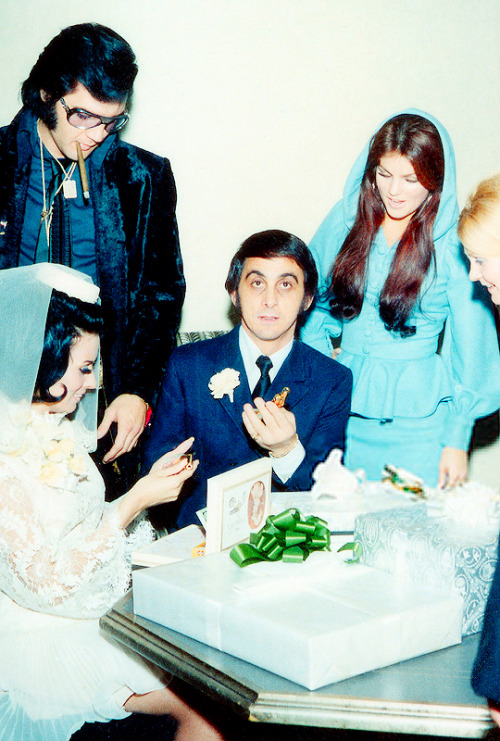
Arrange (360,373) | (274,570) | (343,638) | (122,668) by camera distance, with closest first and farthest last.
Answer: (343,638), (274,570), (122,668), (360,373)

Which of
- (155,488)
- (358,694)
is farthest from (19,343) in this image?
(358,694)

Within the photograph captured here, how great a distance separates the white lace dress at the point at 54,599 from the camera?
1411 mm

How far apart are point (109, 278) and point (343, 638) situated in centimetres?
133

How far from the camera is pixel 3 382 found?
150 cm

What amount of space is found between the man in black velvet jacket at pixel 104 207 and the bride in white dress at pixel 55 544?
16.5 inches

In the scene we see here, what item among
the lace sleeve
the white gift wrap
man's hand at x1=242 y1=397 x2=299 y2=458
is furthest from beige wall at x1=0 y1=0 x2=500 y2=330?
the white gift wrap

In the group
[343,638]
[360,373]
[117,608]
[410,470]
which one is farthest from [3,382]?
[410,470]

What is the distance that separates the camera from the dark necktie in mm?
2111

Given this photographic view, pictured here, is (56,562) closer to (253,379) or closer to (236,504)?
(236,504)

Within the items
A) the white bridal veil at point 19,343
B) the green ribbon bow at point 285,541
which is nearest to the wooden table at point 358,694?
the green ribbon bow at point 285,541

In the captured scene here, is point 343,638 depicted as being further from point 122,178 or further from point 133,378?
point 122,178

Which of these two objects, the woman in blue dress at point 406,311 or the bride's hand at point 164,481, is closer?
the bride's hand at point 164,481

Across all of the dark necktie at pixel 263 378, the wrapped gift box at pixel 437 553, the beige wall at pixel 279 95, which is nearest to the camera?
the wrapped gift box at pixel 437 553

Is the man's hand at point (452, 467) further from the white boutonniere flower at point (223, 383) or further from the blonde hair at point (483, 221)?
the blonde hair at point (483, 221)
